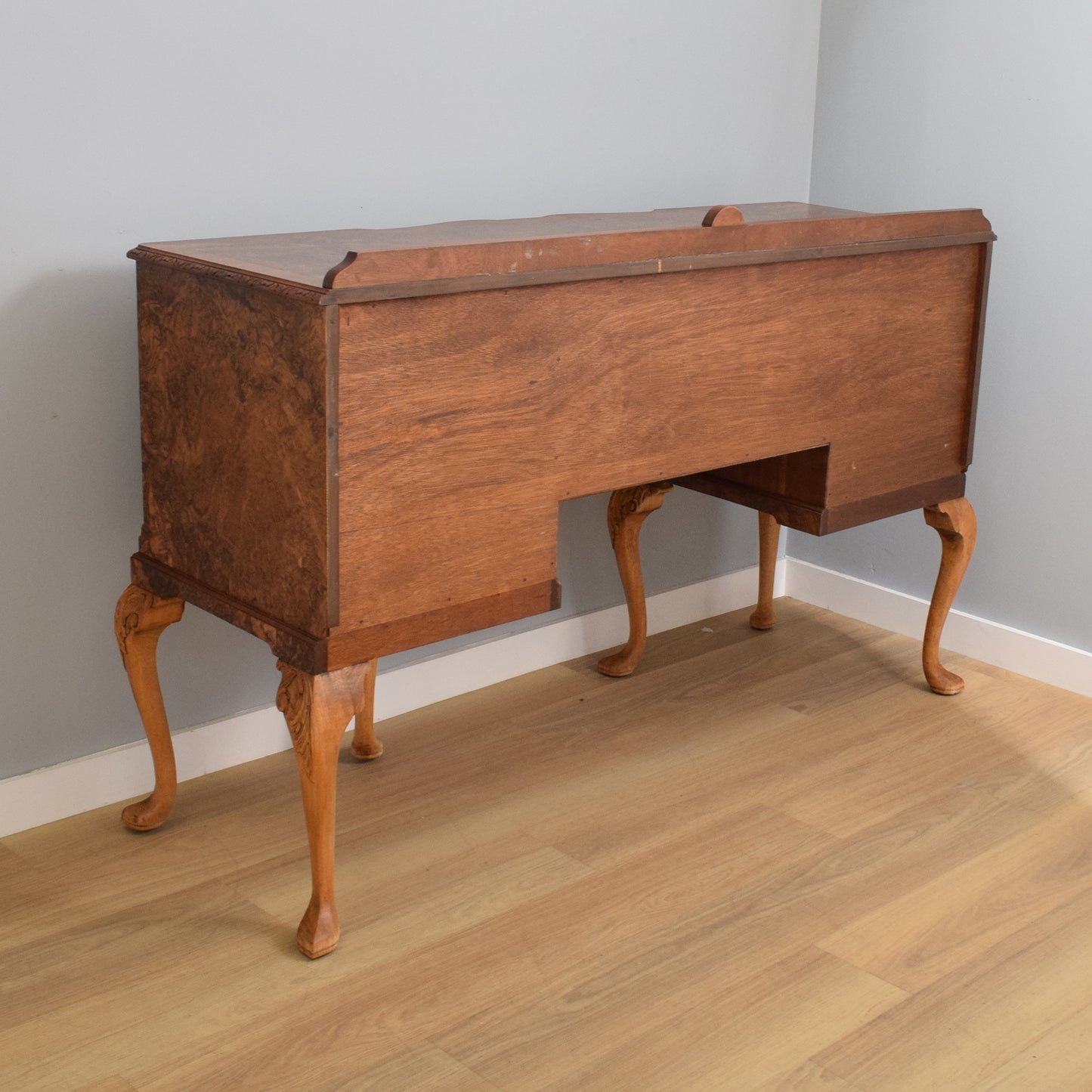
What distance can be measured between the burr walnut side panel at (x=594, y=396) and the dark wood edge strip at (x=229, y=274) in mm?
49

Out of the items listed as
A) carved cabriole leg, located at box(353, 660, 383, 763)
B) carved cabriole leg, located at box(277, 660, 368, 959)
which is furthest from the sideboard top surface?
carved cabriole leg, located at box(353, 660, 383, 763)

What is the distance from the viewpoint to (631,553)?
2572 millimetres

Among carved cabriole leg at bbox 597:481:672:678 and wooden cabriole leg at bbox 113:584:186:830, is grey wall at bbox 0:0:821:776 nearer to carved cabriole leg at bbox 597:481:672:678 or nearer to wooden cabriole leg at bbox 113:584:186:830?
wooden cabriole leg at bbox 113:584:186:830

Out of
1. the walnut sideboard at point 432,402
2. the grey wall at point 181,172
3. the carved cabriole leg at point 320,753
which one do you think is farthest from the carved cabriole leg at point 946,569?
the carved cabriole leg at point 320,753

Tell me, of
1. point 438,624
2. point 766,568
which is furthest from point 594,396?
point 766,568

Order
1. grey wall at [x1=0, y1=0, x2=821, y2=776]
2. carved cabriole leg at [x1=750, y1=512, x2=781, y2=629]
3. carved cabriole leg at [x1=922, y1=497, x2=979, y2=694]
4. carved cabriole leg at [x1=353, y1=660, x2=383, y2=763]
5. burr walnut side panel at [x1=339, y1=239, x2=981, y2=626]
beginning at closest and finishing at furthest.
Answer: burr walnut side panel at [x1=339, y1=239, x2=981, y2=626] → grey wall at [x1=0, y1=0, x2=821, y2=776] → carved cabriole leg at [x1=353, y1=660, x2=383, y2=763] → carved cabriole leg at [x1=922, y1=497, x2=979, y2=694] → carved cabriole leg at [x1=750, y1=512, x2=781, y2=629]

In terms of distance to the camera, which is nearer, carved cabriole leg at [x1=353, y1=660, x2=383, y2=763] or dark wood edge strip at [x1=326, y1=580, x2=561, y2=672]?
dark wood edge strip at [x1=326, y1=580, x2=561, y2=672]

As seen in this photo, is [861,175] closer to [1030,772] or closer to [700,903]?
[1030,772]

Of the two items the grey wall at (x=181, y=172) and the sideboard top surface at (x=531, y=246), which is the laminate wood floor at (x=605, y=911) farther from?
the sideboard top surface at (x=531, y=246)

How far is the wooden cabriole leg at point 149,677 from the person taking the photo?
190 centimetres

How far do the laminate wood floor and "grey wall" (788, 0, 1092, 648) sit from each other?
1.03ft

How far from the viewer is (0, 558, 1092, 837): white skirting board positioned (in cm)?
205

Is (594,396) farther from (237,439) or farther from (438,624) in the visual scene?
(237,439)

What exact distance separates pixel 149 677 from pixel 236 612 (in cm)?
27
